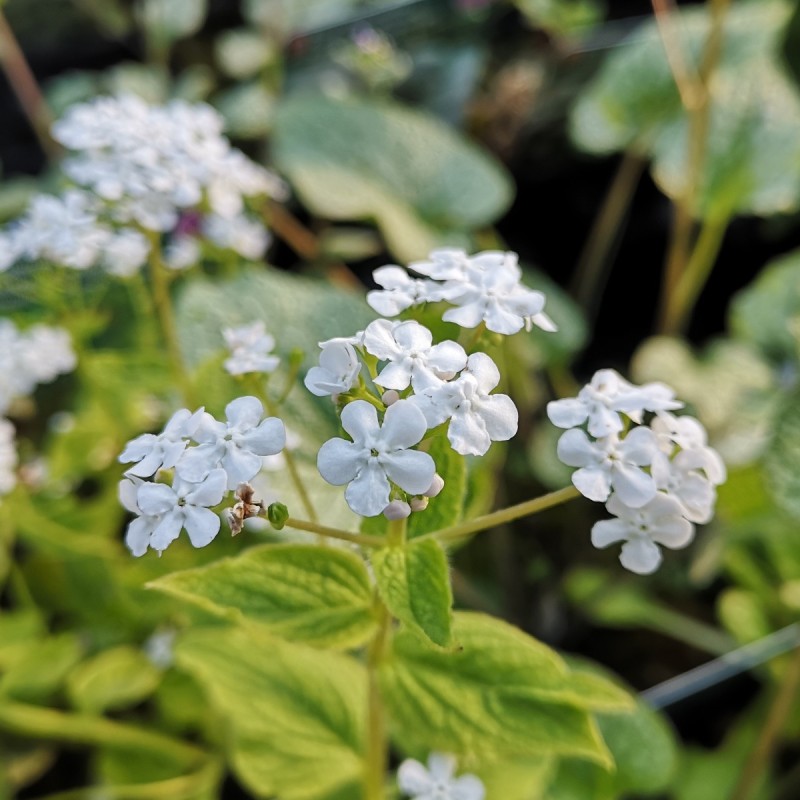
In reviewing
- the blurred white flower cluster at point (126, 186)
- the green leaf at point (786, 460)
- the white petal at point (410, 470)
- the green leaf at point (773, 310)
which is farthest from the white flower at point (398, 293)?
the green leaf at point (773, 310)

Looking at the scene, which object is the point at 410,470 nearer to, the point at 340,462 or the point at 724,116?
the point at 340,462

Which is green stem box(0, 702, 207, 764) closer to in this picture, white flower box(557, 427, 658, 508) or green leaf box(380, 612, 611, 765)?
green leaf box(380, 612, 611, 765)

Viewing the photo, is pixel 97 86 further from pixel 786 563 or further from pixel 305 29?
pixel 786 563

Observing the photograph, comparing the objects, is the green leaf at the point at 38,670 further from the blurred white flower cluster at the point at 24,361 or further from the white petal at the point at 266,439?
the white petal at the point at 266,439

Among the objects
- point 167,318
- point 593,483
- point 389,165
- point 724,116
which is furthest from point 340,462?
point 724,116

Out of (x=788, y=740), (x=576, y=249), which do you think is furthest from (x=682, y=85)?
(x=788, y=740)

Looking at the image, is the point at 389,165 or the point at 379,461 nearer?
the point at 379,461
